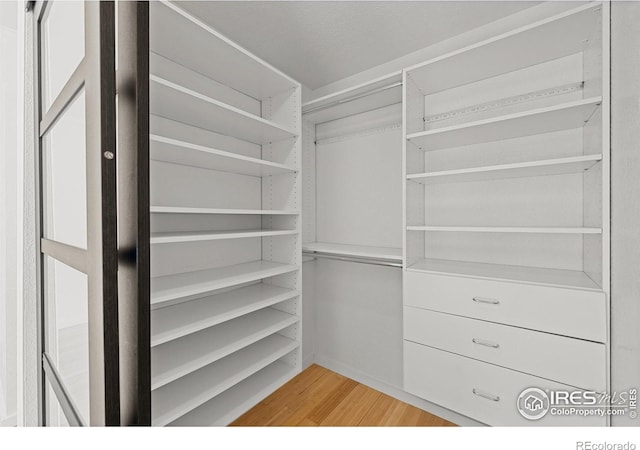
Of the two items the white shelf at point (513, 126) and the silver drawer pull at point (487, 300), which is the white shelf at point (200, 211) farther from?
the silver drawer pull at point (487, 300)

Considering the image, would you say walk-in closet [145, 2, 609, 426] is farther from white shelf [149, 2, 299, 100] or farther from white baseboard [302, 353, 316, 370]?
white baseboard [302, 353, 316, 370]

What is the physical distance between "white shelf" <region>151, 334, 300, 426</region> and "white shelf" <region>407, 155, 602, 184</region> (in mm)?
1349

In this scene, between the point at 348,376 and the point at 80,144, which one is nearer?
the point at 80,144

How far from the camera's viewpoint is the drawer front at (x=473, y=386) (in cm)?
121

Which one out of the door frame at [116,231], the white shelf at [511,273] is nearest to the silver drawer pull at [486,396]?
the white shelf at [511,273]

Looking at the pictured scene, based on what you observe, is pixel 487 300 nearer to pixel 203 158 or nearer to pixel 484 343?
pixel 484 343

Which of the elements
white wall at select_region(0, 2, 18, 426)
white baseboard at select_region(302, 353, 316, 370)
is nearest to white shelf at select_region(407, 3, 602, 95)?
white wall at select_region(0, 2, 18, 426)

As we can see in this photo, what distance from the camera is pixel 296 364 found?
1.79 meters

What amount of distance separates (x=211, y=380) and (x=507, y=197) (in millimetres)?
1891

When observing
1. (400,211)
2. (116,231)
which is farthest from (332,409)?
(116,231)
